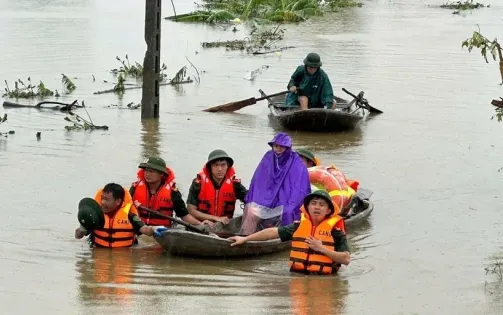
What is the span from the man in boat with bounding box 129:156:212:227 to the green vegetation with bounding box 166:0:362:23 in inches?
997

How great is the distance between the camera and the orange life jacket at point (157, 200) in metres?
10.9

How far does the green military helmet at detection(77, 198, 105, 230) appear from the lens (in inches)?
390

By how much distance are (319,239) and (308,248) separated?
0.44ft

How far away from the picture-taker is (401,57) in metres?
28.2

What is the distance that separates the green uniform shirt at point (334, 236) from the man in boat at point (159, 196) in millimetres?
1167

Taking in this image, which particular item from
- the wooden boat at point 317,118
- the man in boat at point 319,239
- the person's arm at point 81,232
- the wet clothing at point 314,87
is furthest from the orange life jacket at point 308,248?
the wet clothing at point 314,87

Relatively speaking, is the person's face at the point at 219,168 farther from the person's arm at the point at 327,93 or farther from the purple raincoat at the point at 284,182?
the person's arm at the point at 327,93

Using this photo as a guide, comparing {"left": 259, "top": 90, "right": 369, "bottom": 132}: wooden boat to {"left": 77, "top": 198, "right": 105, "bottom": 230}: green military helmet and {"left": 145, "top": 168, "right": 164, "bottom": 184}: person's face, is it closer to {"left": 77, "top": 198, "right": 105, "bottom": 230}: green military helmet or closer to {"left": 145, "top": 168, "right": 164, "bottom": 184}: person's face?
{"left": 145, "top": 168, "right": 164, "bottom": 184}: person's face

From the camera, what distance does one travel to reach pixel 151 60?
17875 millimetres

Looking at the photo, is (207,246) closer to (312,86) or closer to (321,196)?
(321,196)

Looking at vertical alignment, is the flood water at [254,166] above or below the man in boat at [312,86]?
below

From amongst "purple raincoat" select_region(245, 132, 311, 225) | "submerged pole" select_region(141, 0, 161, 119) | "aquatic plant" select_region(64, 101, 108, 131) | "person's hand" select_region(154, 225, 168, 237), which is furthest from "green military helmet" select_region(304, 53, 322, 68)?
"person's hand" select_region(154, 225, 168, 237)

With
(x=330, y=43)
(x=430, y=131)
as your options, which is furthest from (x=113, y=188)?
(x=330, y=43)

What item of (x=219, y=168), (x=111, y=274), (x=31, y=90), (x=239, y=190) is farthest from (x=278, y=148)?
(x=31, y=90)
